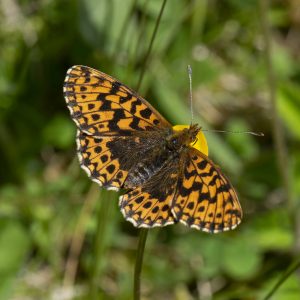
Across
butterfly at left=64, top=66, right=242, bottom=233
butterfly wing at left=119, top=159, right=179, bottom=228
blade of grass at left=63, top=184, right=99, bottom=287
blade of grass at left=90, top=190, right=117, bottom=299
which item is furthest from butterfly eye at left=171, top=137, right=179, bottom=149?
blade of grass at left=63, top=184, right=99, bottom=287

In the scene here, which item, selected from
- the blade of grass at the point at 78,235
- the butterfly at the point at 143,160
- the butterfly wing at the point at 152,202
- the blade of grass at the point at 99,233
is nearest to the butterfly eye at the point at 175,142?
the butterfly at the point at 143,160

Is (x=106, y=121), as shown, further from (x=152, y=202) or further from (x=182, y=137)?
(x=152, y=202)

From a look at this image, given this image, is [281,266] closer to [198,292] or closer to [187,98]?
[198,292]

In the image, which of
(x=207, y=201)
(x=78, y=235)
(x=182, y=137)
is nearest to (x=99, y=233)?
(x=182, y=137)

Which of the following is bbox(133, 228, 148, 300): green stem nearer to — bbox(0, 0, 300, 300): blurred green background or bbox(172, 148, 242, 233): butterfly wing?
bbox(172, 148, 242, 233): butterfly wing

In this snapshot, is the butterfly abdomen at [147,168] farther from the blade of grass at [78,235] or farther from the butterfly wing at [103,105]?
the blade of grass at [78,235]

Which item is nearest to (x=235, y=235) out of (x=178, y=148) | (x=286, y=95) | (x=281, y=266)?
(x=281, y=266)
